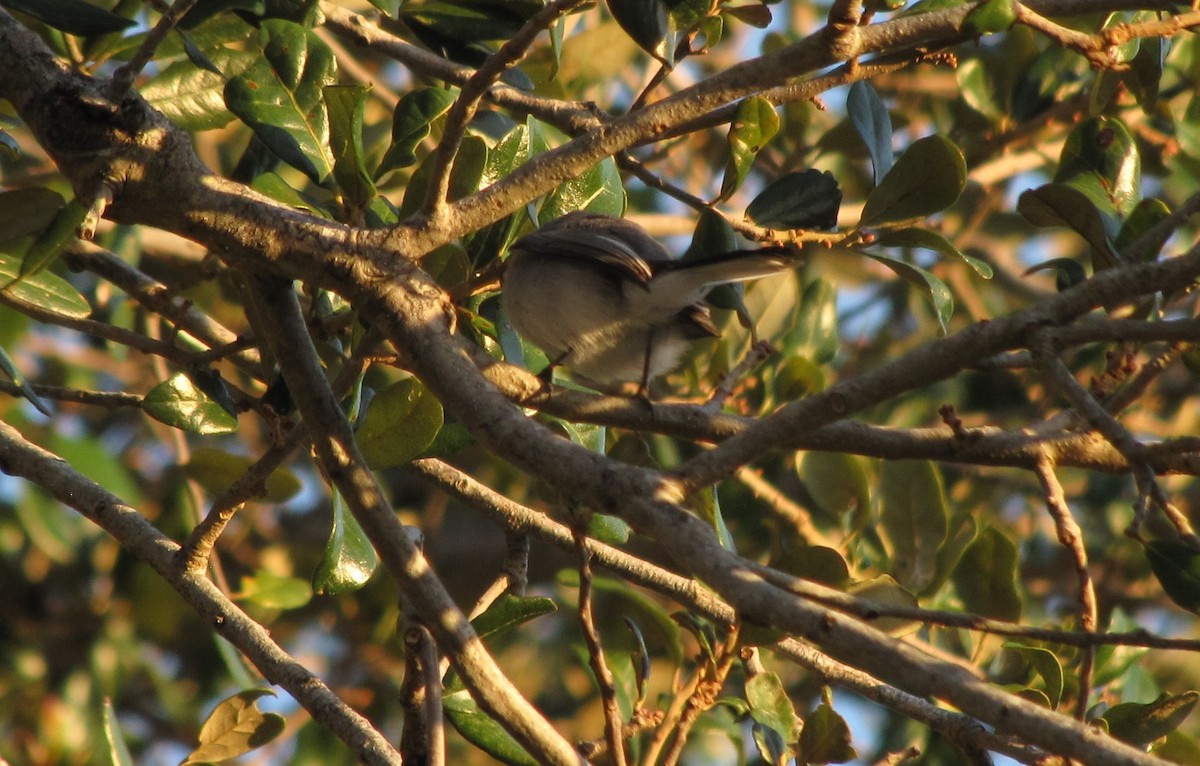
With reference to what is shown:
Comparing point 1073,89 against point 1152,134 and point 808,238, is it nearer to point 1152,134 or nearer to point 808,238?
point 1152,134

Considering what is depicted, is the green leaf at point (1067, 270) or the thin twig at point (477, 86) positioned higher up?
the green leaf at point (1067, 270)

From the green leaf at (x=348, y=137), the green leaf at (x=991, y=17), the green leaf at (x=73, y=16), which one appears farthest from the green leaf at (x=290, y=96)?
the green leaf at (x=991, y=17)

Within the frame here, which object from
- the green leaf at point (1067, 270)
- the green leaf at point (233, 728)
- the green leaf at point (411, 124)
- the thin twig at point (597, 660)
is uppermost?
the green leaf at point (1067, 270)

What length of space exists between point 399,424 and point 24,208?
921 mm

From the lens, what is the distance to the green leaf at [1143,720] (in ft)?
8.03

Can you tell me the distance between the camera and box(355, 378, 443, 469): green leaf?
2.55m

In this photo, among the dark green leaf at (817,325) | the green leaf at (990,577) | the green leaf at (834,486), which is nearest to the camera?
the green leaf at (990,577)

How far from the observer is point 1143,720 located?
8.09 ft

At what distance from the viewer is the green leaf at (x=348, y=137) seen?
257 centimetres

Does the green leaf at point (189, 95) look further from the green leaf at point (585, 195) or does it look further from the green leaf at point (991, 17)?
the green leaf at point (991, 17)

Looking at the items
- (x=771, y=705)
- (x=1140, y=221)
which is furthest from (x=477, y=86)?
(x=1140, y=221)

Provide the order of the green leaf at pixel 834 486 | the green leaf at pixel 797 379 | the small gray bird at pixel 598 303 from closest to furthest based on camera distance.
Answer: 1. the small gray bird at pixel 598 303
2. the green leaf at pixel 834 486
3. the green leaf at pixel 797 379

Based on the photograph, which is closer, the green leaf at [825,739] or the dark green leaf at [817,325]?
the green leaf at [825,739]

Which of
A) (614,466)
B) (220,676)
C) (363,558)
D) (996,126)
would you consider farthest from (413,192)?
(220,676)
